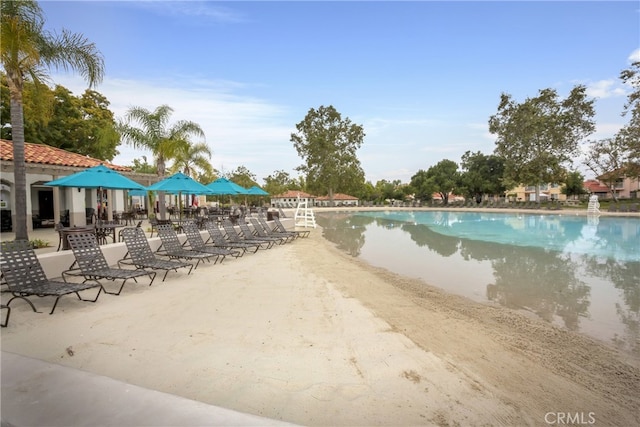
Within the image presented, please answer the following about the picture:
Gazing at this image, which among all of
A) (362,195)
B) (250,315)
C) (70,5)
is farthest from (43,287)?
(362,195)

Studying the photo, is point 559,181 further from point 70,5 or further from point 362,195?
point 70,5

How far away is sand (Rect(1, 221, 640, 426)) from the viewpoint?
2.72 metres

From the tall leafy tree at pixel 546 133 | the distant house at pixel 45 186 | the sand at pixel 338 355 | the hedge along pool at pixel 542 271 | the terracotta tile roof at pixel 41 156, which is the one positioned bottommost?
the hedge along pool at pixel 542 271

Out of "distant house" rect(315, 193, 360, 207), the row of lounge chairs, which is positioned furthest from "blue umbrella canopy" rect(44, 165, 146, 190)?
"distant house" rect(315, 193, 360, 207)

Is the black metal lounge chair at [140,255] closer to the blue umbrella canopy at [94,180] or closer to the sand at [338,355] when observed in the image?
the sand at [338,355]

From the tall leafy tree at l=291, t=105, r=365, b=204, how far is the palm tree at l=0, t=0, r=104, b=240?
1724 inches

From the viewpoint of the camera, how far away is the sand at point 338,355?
107 inches

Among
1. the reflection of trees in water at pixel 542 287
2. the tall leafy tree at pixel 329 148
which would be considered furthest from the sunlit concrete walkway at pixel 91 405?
the tall leafy tree at pixel 329 148

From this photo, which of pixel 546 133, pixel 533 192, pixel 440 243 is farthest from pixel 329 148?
pixel 533 192

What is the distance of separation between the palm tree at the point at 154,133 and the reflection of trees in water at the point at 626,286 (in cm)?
1561

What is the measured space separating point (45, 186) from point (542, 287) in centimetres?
1385

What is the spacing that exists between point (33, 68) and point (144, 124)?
26.7 feet

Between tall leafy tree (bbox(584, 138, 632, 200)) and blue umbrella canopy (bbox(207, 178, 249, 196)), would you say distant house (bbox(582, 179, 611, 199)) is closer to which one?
tall leafy tree (bbox(584, 138, 632, 200))

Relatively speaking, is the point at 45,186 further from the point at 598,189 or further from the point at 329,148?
the point at 598,189
